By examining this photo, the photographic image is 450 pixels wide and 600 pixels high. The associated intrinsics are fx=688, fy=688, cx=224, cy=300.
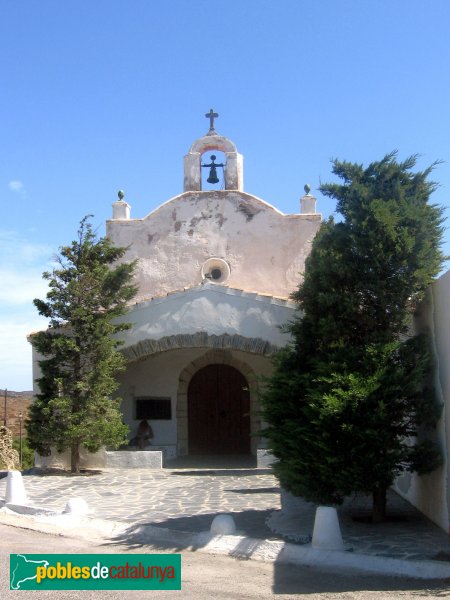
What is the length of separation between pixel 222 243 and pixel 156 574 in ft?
41.2

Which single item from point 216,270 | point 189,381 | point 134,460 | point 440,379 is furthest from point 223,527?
point 216,270

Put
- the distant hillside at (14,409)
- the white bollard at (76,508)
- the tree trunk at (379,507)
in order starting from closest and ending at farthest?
the tree trunk at (379,507) < the white bollard at (76,508) < the distant hillside at (14,409)

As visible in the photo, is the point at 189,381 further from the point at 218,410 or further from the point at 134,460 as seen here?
the point at 134,460

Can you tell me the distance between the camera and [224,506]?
31.4ft

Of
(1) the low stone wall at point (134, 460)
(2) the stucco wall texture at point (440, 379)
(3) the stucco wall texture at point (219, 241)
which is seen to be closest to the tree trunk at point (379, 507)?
(2) the stucco wall texture at point (440, 379)

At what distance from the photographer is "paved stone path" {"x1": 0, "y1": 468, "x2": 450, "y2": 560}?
7.10 m

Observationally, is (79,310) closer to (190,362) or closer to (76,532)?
(190,362)

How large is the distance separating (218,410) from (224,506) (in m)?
7.30

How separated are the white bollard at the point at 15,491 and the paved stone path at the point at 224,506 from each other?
0.30 m

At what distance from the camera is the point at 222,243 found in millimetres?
18000

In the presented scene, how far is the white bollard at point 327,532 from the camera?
6.56 meters

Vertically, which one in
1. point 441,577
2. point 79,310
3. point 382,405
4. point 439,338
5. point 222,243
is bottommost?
point 441,577

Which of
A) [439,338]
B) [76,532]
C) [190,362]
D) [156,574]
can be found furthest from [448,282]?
[190,362]

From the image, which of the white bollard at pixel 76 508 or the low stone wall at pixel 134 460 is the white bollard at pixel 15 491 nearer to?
the white bollard at pixel 76 508
